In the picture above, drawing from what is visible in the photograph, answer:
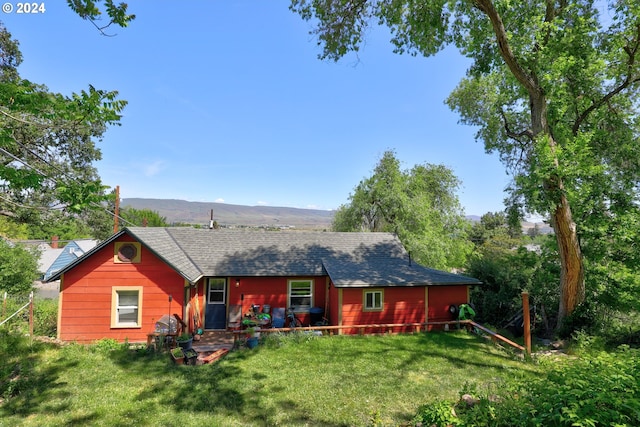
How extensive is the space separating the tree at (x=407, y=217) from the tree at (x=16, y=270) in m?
24.3

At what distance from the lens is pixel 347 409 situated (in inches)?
292

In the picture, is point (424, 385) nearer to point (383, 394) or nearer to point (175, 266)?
point (383, 394)

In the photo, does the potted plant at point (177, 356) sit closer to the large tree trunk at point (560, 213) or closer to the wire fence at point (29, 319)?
the wire fence at point (29, 319)

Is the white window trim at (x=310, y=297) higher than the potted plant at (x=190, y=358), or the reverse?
the white window trim at (x=310, y=297)

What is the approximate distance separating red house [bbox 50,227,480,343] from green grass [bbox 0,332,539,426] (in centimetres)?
205

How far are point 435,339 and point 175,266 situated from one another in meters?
11.5

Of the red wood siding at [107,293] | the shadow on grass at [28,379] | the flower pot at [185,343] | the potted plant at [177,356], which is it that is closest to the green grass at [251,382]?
the shadow on grass at [28,379]

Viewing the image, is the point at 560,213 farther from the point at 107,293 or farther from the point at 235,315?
the point at 107,293

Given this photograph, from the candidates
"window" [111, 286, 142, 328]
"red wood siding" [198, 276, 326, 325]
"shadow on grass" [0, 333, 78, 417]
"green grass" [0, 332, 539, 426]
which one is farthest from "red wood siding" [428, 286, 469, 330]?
"shadow on grass" [0, 333, 78, 417]

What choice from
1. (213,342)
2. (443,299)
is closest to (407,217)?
(443,299)

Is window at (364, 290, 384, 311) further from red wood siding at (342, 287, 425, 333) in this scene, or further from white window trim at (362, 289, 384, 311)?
red wood siding at (342, 287, 425, 333)

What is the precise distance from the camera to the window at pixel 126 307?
13.1 meters

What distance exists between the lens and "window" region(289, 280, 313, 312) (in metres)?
16.3

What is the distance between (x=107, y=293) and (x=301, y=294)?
866cm
